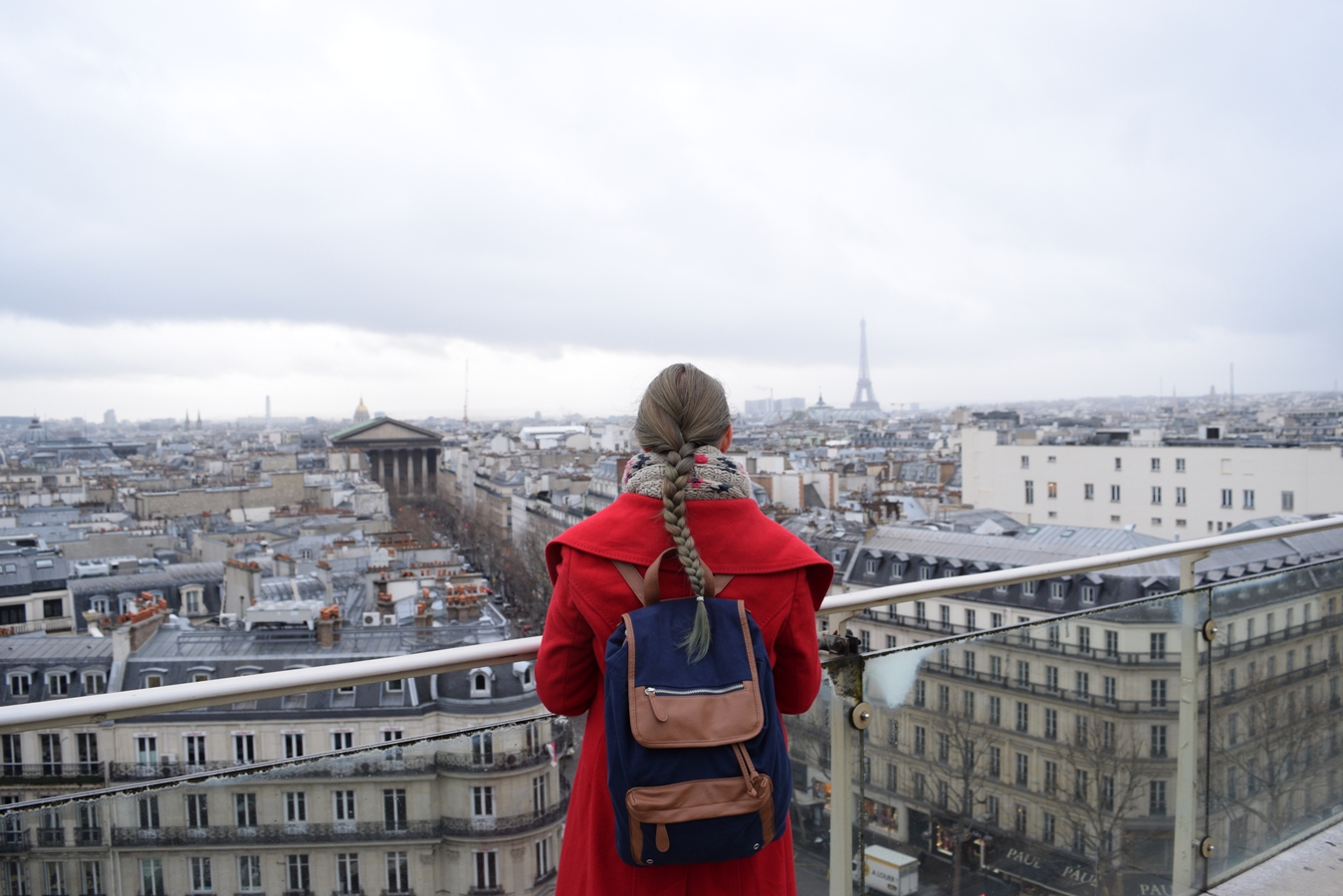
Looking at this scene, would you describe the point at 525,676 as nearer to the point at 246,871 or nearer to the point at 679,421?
the point at 246,871

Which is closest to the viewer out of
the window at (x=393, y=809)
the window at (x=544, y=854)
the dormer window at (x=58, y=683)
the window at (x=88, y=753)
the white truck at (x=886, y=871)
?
the window at (x=393, y=809)

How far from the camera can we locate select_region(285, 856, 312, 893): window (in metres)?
1.68

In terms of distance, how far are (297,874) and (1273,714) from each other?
8.53ft

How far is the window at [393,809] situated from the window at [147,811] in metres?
0.35

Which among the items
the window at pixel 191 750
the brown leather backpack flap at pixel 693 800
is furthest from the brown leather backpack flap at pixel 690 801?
the window at pixel 191 750

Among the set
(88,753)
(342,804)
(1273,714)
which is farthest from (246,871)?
(1273,714)

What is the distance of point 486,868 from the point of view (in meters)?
1.82

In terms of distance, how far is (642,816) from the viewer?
4.69 ft

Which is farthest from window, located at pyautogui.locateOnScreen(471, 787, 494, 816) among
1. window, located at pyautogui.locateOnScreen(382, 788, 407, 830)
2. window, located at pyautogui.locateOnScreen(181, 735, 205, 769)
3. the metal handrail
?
window, located at pyautogui.locateOnScreen(181, 735, 205, 769)

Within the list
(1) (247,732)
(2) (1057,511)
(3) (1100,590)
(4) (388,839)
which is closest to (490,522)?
(2) (1057,511)

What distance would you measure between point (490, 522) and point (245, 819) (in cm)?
5895

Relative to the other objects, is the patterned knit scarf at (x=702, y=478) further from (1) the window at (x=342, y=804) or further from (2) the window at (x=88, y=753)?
(2) the window at (x=88, y=753)

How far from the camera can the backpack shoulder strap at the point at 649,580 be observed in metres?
1.46

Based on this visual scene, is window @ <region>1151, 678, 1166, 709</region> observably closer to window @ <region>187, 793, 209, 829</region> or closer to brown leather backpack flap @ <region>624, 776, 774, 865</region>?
brown leather backpack flap @ <region>624, 776, 774, 865</region>
